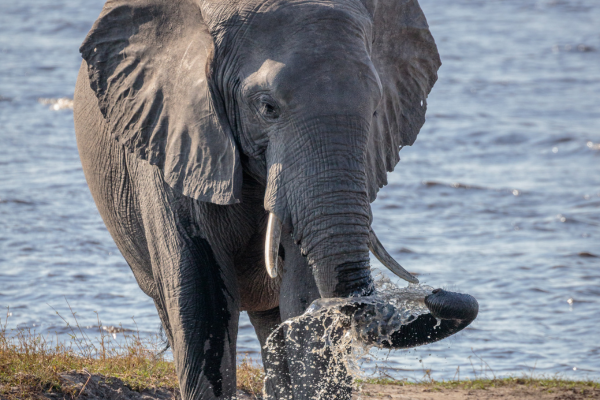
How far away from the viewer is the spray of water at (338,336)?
13.6 feet

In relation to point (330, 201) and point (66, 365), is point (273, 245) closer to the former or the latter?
point (330, 201)

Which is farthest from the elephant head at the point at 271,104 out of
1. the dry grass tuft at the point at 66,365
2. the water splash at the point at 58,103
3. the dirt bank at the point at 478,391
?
the water splash at the point at 58,103

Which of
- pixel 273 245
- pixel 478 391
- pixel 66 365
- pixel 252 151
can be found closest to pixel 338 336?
pixel 273 245

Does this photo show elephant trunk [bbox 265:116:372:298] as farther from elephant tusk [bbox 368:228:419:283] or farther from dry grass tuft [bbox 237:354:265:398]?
dry grass tuft [bbox 237:354:265:398]

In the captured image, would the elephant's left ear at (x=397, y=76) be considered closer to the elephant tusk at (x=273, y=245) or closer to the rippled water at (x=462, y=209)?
the elephant tusk at (x=273, y=245)

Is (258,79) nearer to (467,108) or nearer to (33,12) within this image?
(467,108)

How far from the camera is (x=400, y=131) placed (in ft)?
16.7

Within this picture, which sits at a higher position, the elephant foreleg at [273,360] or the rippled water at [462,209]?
the elephant foreleg at [273,360]

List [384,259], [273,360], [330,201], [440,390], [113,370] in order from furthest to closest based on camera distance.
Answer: [440,390] < [113,370] < [273,360] < [384,259] < [330,201]

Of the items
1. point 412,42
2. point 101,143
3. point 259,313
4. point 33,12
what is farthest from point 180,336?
point 33,12

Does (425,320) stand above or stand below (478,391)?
above

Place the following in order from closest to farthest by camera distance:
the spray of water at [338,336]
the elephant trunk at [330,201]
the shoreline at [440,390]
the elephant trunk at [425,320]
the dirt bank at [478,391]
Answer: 1. the elephant trunk at [330,201]
2. the elephant trunk at [425,320]
3. the spray of water at [338,336]
4. the shoreline at [440,390]
5. the dirt bank at [478,391]

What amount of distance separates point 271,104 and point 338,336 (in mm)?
1169

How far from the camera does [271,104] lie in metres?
3.93
